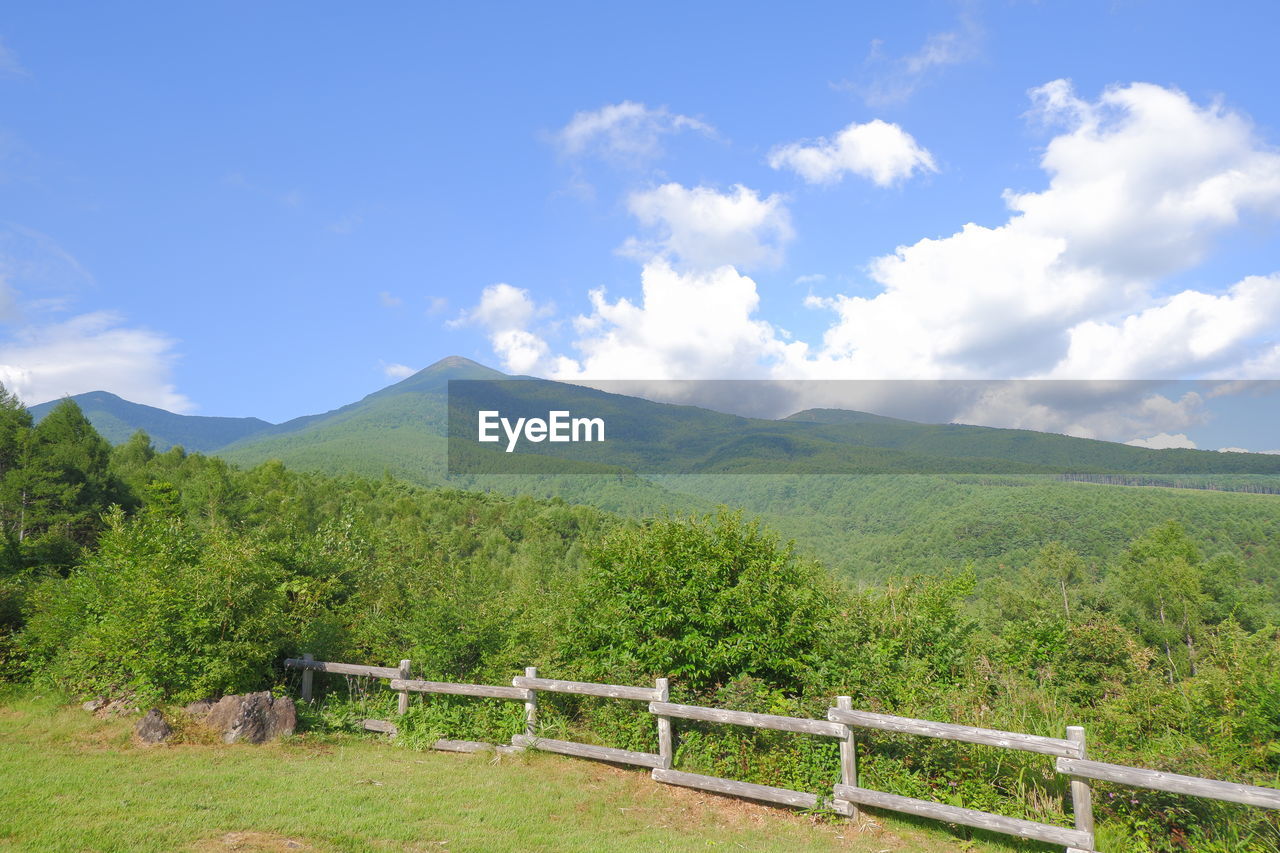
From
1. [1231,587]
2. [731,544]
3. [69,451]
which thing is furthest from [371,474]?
[731,544]

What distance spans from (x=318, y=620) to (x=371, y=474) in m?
147

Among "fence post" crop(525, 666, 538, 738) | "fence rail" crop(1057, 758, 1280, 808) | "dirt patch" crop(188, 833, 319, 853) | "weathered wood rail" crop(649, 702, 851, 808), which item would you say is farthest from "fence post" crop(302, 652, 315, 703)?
"fence rail" crop(1057, 758, 1280, 808)

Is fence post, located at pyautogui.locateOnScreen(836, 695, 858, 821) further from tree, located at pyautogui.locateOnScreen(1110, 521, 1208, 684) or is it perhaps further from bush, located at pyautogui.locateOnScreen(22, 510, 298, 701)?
tree, located at pyautogui.locateOnScreen(1110, 521, 1208, 684)

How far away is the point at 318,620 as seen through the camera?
45.7 feet

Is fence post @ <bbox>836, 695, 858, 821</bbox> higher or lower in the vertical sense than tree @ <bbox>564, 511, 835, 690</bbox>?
lower

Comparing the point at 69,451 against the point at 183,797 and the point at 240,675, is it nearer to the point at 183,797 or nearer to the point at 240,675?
the point at 240,675

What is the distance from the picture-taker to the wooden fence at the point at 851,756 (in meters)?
5.77

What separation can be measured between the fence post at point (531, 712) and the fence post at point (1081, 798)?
21.0 ft

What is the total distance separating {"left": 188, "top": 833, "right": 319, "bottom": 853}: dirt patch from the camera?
5844 millimetres

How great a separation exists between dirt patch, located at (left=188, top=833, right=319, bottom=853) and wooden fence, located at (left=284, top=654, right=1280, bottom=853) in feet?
12.2

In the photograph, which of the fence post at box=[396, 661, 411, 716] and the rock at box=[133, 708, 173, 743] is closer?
the rock at box=[133, 708, 173, 743]

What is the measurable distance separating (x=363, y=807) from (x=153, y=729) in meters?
4.74

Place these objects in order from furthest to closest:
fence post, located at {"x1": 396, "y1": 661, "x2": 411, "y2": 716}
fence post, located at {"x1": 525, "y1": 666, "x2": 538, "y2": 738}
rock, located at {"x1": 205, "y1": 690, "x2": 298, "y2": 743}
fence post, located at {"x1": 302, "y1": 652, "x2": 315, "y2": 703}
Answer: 1. fence post, located at {"x1": 302, "y1": 652, "x2": 315, "y2": 703}
2. fence post, located at {"x1": 396, "y1": 661, "x2": 411, "y2": 716}
3. rock, located at {"x1": 205, "y1": 690, "x2": 298, "y2": 743}
4. fence post, located at {"x1": 525, "y1": 666, "x2": 538, "y2": 738}

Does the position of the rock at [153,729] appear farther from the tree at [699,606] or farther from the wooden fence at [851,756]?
the tree at [699,606]
